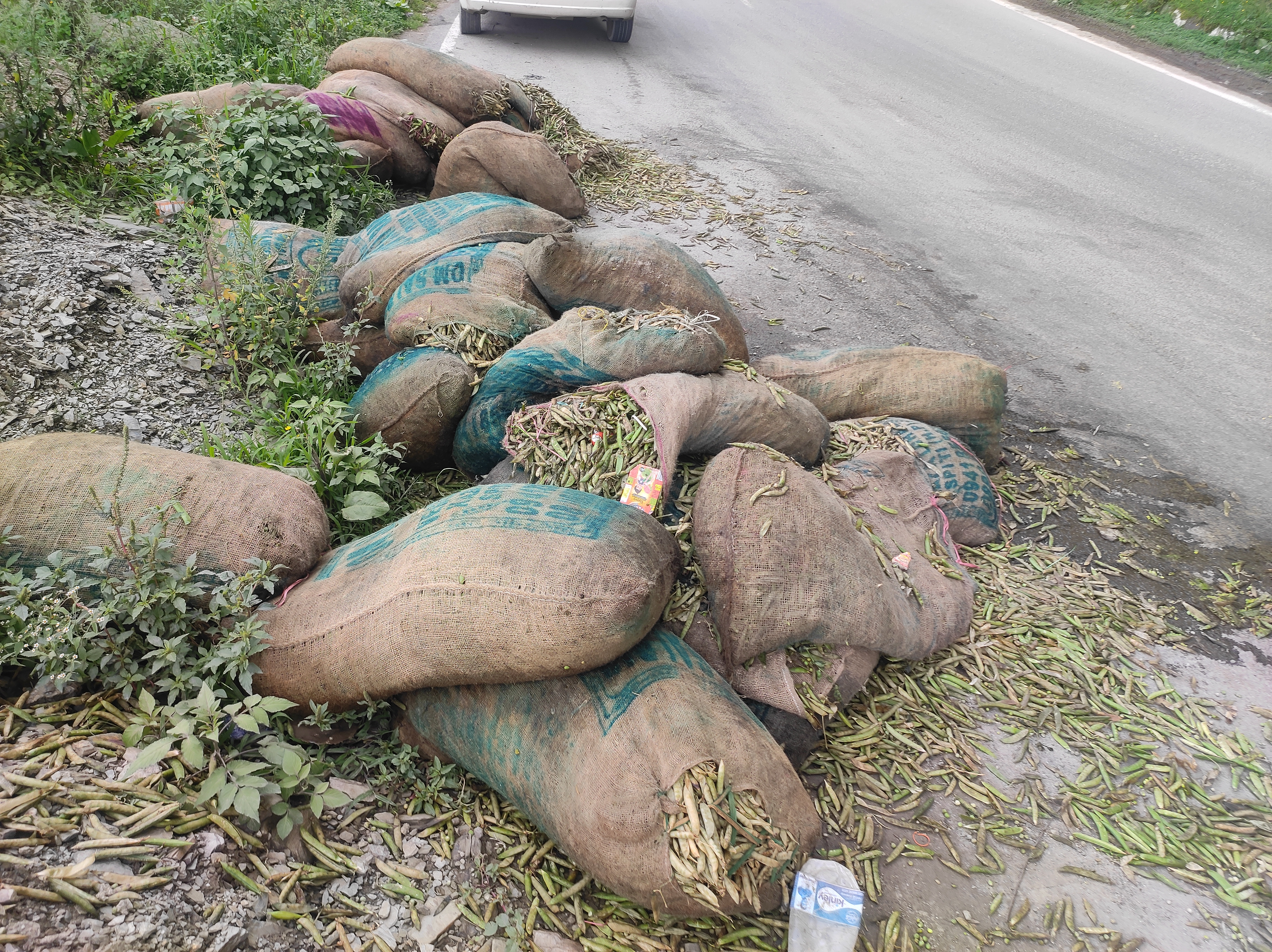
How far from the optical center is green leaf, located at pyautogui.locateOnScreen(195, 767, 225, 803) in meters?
1.75

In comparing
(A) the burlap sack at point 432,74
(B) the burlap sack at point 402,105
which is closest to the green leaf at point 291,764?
(B) the burlap sack at point 402,105

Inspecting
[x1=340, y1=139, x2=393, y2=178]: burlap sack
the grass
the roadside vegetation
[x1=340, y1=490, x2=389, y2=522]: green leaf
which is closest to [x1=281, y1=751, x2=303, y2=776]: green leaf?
[x1=340, y1=490, x2=389, y2=522]: green leaf

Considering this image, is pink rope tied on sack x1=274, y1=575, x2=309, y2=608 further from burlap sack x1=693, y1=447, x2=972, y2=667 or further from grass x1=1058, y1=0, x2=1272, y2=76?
grass x1=1058, y1=0, x2=1272, y2=76

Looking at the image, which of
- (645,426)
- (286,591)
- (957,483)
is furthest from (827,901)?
(957,483)

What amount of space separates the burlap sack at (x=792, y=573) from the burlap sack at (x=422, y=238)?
5.55ft

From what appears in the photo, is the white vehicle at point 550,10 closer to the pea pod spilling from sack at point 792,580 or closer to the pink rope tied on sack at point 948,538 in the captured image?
the pink rope tied on sack at point 948,538

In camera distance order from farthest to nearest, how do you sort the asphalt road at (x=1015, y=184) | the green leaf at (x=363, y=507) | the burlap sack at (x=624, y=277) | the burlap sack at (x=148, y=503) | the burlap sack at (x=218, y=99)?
the burlap sack at (x=218, y=99), the asphalt road at (x=1015, y=184), the burlap sack at (x=624, y=277), the green leaf at (x=363, y=507), the burlap sack at (x=148, y=503)

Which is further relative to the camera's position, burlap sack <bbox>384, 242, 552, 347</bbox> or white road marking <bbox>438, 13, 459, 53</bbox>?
white road marking <bbox>438, 13, 459, 53</bbox>

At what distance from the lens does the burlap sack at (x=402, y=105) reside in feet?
16.7

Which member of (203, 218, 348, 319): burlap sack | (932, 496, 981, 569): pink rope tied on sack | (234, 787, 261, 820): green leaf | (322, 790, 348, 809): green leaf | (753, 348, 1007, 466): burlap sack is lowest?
(322, 790, 348, 809): green leaf

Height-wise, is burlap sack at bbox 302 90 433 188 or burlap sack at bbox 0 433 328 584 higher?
burlap sack at bbox 302 90 433 188

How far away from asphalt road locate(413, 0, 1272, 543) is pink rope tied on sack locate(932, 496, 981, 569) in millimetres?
1360

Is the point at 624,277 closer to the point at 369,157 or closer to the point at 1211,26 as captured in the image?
the point at 369,157

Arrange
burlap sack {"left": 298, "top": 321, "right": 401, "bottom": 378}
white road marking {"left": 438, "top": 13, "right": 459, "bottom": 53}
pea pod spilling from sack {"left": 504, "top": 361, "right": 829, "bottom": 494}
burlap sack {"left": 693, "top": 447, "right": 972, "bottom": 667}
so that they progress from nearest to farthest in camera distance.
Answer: burlap sack {"left": 693, "top": 447, "right": 972, "bottom": 667} → pea pod spilling from sack {"left": 504, "top": 361, "right": 829, "bottom": 494} → burlap sack {"left": 298, "top": 321, "right": 401, "bottom": 378} → white road marking {"left": 438, "top": 13, "right": 459, "bottom": 53}
